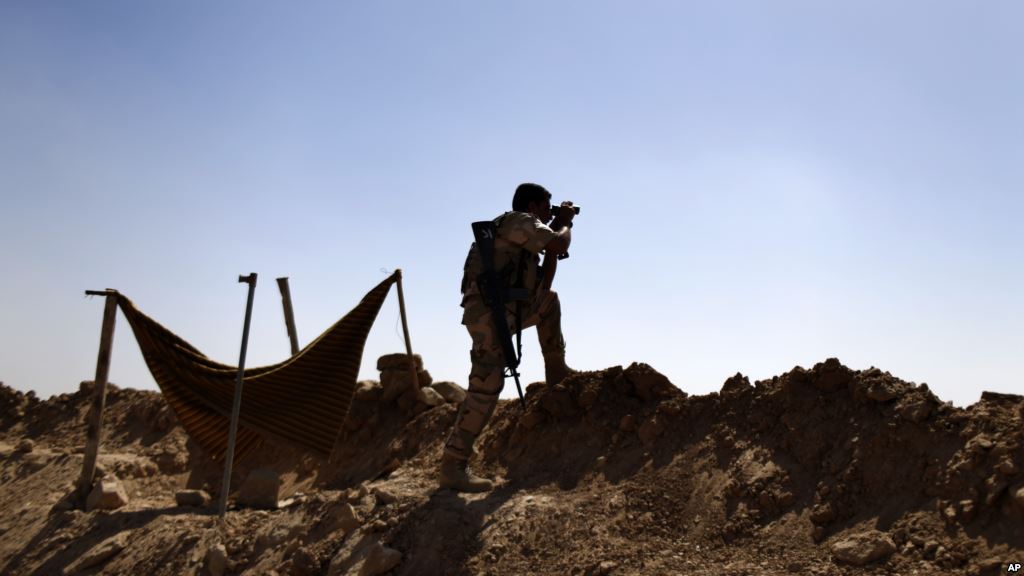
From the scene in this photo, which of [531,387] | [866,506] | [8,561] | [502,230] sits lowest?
[8,561]

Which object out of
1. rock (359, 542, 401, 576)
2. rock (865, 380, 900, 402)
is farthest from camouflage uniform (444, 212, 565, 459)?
rock (865, 380, 900, 402)

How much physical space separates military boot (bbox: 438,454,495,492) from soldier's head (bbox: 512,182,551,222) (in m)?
1.77

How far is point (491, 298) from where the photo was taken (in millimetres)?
5312

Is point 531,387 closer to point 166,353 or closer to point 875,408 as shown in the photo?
point 875,408

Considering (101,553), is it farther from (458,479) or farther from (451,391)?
(451,391)

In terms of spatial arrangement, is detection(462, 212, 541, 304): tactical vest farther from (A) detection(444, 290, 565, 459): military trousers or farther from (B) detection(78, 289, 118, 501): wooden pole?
(B) detection(78, 289, 118, 501): wooden pole

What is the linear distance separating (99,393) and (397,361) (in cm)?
253

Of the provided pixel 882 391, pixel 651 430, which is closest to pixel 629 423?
pixel 651 430

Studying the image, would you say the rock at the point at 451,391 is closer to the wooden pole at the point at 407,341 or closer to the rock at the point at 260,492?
the wooden pole at the point at 407,341

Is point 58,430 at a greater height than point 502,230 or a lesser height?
lesser

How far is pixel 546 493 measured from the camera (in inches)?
208

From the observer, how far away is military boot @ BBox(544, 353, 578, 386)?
617 centimetres

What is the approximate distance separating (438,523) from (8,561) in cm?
375

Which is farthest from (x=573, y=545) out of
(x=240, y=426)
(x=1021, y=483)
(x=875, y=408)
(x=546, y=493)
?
(x=240, y=426)
